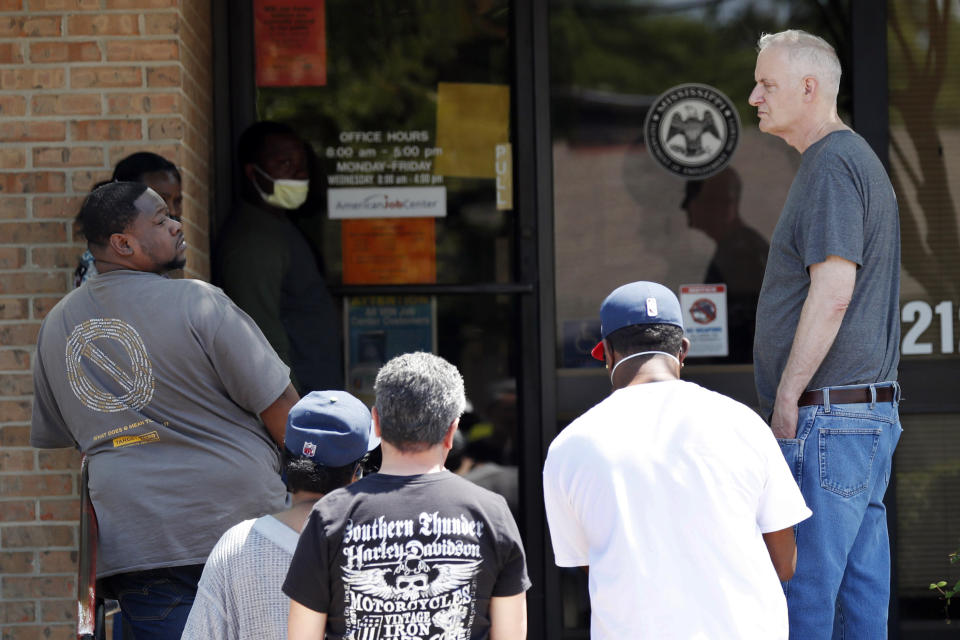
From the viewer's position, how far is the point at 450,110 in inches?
193

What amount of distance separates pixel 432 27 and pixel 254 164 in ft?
3.38

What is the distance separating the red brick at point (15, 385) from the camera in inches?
158

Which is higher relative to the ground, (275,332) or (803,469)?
(275,332)

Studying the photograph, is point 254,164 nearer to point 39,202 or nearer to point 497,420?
point 39,202

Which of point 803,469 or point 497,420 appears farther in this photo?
point 497,420

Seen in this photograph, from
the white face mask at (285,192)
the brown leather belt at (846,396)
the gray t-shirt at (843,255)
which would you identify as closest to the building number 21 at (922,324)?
the gray t-shirt at (843,255)

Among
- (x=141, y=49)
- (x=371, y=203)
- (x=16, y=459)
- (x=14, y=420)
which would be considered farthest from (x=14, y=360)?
(x=371, y=203)

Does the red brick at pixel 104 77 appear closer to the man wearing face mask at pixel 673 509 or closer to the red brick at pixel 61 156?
the red brick at pixel 61 156

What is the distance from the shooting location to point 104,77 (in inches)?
160

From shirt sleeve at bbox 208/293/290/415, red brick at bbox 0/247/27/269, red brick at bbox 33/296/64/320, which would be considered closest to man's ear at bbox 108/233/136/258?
shirt sleeve at bbox 208/293/290/415

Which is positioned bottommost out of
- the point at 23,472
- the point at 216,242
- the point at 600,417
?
the point at 23,472

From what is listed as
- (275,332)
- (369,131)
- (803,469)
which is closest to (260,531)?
(803,469)

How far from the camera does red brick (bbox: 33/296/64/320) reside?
13.2 feet

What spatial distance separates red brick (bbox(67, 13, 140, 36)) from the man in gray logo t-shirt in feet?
3.45
